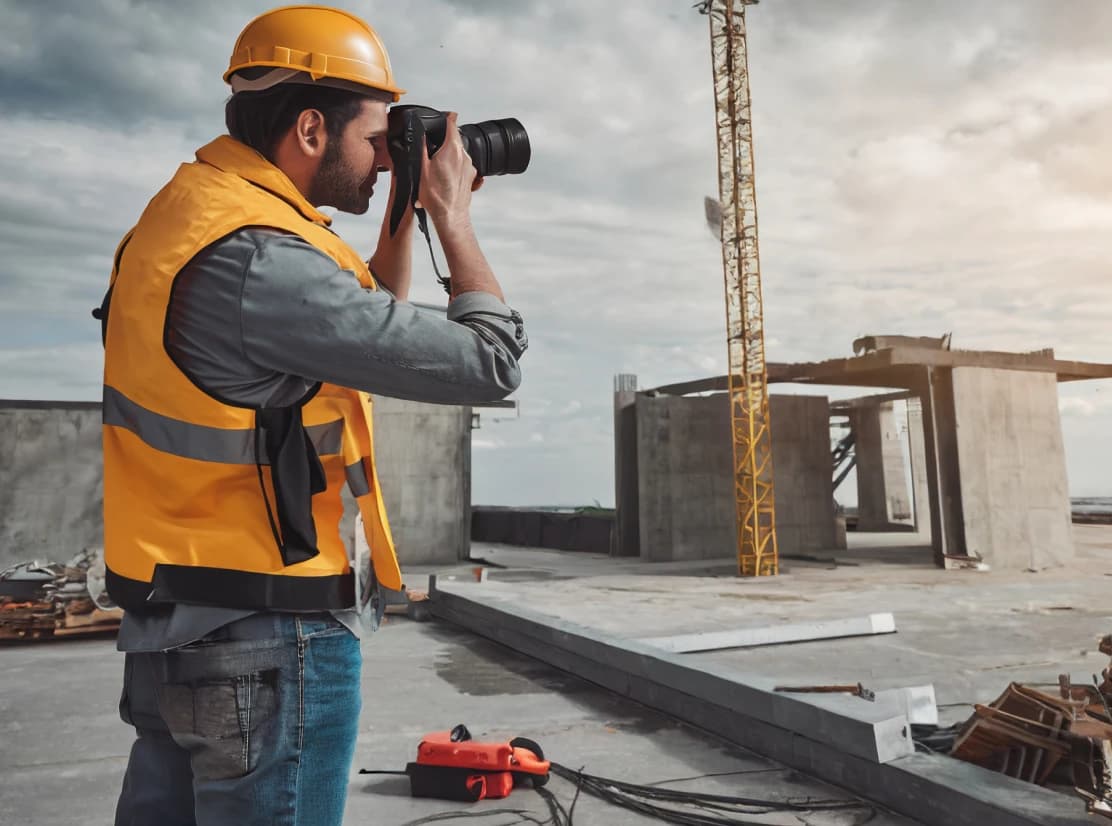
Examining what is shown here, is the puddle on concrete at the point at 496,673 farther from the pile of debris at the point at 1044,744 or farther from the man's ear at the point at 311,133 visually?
the man's ear at the point at 311,133

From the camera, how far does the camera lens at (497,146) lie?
1494 mm

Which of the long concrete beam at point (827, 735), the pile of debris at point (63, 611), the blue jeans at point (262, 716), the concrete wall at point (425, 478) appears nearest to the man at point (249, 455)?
the blue jeans at point (262, 716)

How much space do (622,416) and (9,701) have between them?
20.7 meters

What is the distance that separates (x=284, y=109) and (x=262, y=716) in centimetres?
89

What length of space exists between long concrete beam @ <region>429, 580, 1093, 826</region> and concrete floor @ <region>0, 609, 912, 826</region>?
0.31ft

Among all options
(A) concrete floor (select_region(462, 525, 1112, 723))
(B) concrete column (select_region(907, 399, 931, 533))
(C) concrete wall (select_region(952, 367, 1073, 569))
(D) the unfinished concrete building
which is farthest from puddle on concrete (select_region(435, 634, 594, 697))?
(B) concrete column (select_region(907, 399, 931, 533))

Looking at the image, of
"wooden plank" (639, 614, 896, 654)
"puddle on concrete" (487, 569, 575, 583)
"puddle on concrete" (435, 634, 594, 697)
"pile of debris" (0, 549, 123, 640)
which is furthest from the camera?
"puddle on concrete" (487, 569, 575, 583)

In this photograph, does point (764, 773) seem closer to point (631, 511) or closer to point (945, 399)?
point (945, 399)

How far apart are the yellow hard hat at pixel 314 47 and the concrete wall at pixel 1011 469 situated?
1915 centimetres

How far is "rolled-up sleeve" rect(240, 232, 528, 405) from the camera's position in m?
1.04

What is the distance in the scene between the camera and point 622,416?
25422 millimetres

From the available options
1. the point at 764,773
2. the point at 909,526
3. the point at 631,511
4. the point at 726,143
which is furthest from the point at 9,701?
the point at 909,526

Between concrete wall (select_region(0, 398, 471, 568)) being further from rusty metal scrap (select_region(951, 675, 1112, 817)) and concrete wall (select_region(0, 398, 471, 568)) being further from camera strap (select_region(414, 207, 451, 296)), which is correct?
camera strap (select_region(414, 207, 451, 296))

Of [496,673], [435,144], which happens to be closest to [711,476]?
[496,673]
